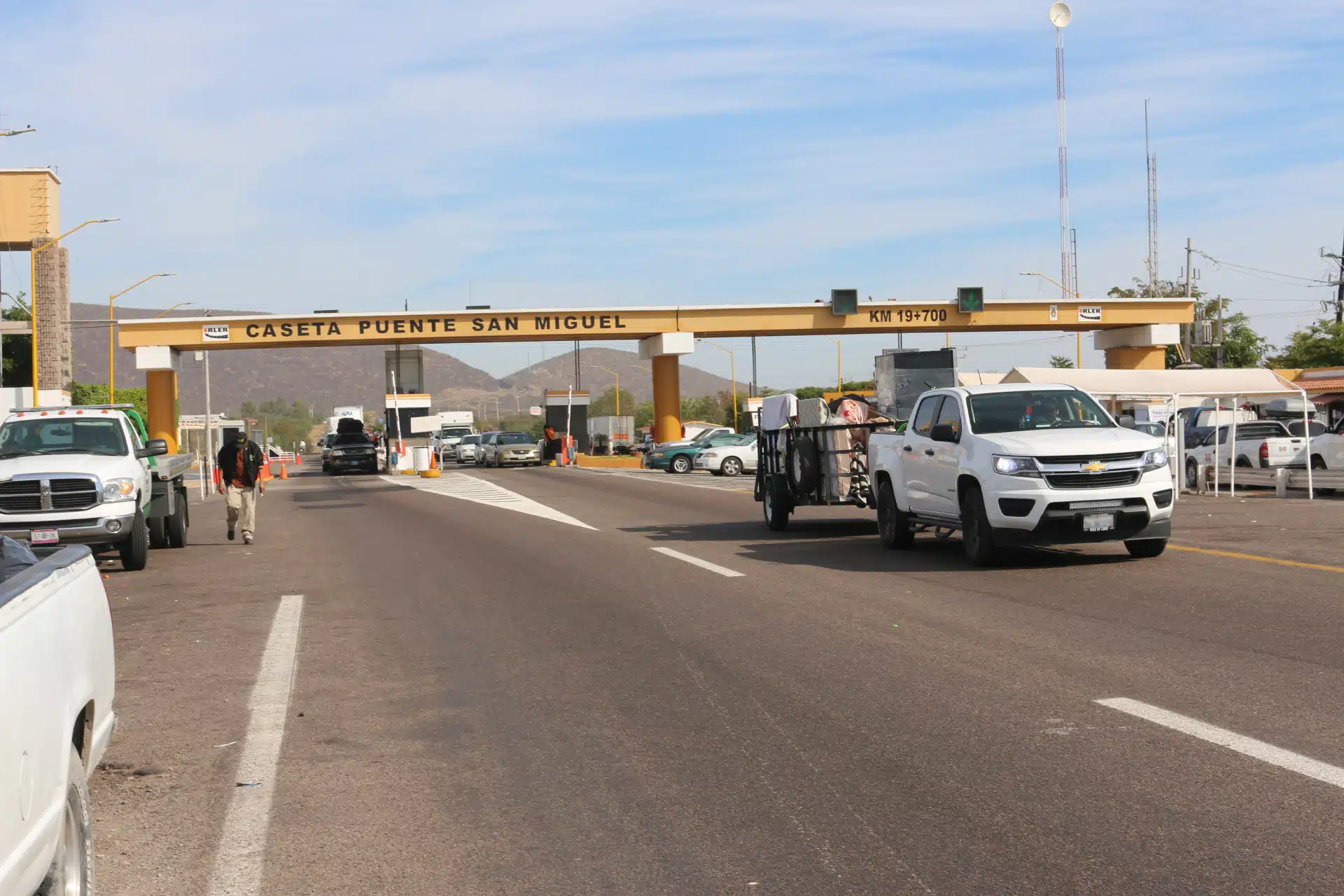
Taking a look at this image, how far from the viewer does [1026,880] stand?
4.61 metres

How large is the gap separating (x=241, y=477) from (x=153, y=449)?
8.93 feet

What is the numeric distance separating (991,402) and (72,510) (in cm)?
1077

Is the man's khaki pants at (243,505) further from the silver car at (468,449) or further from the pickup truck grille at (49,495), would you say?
the silver car at (468,449)

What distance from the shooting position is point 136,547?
1666cm

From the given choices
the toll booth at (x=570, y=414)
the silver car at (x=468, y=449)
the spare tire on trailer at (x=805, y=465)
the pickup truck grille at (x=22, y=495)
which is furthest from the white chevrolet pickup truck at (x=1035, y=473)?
the silver car at (x=468, y=449)

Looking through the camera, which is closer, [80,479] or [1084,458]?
[1084,458]

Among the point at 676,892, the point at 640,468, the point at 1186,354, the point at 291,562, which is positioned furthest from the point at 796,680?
the point at 1186,354

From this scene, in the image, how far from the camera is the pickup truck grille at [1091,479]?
1292 cm

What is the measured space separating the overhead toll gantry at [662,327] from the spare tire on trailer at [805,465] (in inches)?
1376

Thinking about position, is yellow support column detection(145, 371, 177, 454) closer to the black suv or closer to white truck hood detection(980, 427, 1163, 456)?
the black suv

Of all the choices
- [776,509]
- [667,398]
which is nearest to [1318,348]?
[667,398]

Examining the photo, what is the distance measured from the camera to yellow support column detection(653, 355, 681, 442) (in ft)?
188

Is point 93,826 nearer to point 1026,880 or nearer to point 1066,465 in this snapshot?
point 1026,880

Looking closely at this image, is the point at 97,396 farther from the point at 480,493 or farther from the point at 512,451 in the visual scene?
the point at 480,493
